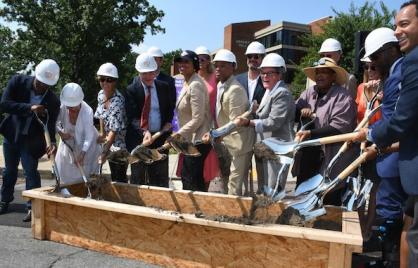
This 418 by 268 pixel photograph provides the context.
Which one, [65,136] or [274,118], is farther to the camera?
[65,136]

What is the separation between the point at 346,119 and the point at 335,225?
990 millimetres

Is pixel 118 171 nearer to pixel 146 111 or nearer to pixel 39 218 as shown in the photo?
pixel 146 111

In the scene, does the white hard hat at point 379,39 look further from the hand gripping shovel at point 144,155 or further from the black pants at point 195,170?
the hand gripping shovel at point 144,155

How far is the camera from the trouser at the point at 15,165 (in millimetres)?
4945

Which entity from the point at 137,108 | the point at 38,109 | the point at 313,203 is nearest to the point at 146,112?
the point at 137,108

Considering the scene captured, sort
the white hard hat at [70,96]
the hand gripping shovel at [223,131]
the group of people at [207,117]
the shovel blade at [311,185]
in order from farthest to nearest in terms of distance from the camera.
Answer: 1. the white hard hat at [70,96]
2. the hand gripping shovel at [223,131]
3. the group of people at [207,117]
4. the shovel blade at [311,185]

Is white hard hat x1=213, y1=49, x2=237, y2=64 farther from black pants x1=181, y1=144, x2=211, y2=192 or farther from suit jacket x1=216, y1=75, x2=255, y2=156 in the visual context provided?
black pants x1=181, y1=144, x2=211, y2=192

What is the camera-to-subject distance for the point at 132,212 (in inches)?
139

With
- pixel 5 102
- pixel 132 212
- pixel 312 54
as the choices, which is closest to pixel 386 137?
pixel 132 212

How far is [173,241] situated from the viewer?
11.4 ft

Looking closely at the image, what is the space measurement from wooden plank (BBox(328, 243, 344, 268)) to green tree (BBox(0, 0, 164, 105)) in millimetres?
21015

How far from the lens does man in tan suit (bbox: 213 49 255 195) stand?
443cm

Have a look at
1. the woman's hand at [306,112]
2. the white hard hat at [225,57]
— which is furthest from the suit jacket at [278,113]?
the white hard hat at [225,57]

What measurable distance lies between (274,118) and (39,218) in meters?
2.46
